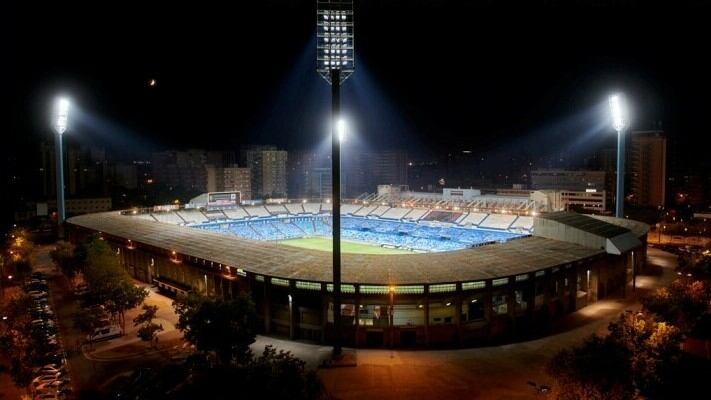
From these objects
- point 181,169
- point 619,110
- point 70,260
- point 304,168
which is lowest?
point 70,260

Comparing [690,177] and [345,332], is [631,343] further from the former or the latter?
[690,177]

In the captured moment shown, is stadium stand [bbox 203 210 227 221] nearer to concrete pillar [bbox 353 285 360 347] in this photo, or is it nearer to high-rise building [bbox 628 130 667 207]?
concrete pillar [bbox 353 285 360 347]

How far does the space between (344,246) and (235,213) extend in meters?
17.5

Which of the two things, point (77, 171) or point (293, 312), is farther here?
point (77, 171)

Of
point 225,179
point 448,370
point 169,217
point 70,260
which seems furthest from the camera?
point 225,179

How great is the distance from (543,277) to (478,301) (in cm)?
456

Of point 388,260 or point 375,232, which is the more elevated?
point 388,260

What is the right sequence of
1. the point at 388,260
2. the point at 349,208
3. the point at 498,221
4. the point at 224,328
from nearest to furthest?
the point at 224,328, the point at 388,260, the point at 498,221, the point at 349,208

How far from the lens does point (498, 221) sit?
1946 inches

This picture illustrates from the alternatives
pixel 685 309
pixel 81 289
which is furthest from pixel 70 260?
pixel 685 309

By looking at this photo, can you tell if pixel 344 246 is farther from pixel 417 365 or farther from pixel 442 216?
pixel 417 365

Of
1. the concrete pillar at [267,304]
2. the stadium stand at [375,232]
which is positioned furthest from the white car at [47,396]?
the stadium stand at [375,232]

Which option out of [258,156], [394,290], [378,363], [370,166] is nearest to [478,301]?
[394,290]

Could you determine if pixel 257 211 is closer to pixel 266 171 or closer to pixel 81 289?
pixel 81 289
